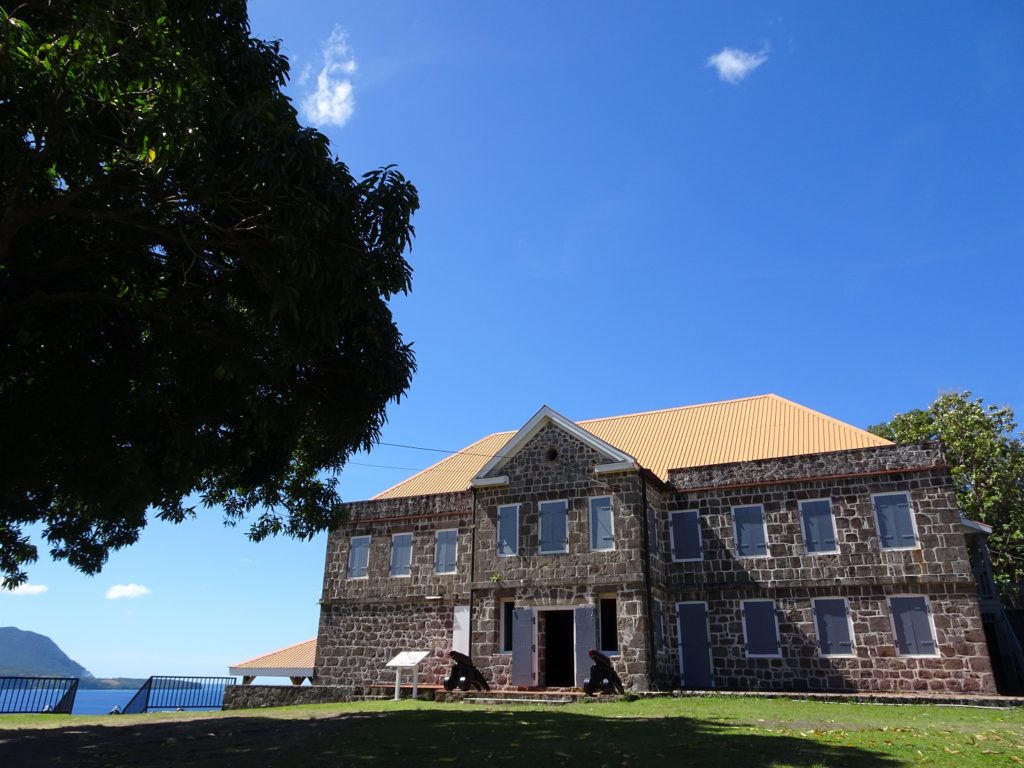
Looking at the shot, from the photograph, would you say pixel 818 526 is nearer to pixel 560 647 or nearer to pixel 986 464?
pixel 560 647

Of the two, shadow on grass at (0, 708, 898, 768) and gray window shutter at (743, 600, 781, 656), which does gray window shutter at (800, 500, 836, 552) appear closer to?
gray window shutter at (743, 600, 781, 656)

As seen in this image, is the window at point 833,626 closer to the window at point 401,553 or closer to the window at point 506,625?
the window at point 506,625

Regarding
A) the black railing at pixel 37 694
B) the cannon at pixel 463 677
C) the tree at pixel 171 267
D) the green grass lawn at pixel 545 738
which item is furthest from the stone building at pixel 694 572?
the tree at pixel 171 267

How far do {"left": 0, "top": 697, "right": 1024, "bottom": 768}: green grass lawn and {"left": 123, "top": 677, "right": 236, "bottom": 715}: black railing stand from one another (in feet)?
20.5

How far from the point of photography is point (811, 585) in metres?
19.4

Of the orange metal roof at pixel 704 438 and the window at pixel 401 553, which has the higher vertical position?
the orange metal roof at pixel 704 438

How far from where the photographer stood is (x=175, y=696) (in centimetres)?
2095

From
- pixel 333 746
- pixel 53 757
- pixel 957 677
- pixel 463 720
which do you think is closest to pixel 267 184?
pixel 333 746

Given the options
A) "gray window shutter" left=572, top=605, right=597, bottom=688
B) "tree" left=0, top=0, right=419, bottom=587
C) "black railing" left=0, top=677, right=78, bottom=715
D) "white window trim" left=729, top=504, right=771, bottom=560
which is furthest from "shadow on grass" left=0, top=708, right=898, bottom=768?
"white window trim" left=729, top=504, right=771, bottom=560

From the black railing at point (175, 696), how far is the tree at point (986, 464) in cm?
2682

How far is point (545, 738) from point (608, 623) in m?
11.8

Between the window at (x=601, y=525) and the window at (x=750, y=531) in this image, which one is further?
the window at (x=750, y=531)

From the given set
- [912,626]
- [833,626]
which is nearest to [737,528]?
[833,626]

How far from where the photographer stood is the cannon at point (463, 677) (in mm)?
19328
